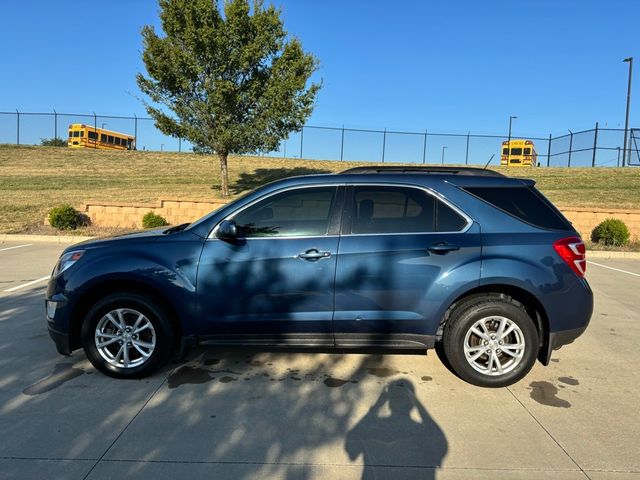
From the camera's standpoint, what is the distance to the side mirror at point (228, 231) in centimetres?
381

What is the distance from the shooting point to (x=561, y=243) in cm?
390

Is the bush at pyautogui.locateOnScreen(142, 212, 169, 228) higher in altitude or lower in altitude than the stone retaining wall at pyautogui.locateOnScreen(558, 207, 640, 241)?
lower

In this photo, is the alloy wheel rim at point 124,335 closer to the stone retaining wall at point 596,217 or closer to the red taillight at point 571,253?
the red taillight at point 571,253

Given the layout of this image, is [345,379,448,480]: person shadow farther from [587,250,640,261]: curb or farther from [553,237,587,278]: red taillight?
[587,250,640,261]: curb

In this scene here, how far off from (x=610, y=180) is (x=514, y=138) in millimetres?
13743

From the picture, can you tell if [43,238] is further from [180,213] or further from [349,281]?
[349,281]

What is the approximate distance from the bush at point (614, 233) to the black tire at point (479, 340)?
11.0 metres

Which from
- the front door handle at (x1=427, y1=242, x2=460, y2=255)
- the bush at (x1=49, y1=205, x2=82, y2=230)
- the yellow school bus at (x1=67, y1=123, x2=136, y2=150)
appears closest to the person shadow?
the front door handle at (x1=427, y1=242, x2=460, y2=255)

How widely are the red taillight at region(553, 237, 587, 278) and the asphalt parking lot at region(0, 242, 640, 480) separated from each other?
1030 mm

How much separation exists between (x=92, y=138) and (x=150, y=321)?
38.8 m

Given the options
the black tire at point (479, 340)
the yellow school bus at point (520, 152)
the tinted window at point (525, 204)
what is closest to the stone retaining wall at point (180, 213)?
the tinted window at point (525, 204)

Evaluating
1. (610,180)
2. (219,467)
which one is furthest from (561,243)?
(610,180)

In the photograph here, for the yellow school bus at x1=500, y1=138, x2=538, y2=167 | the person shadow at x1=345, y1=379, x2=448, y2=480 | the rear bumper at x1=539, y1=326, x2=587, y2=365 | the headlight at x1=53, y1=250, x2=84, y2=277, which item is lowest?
the person shadow at x1=345, y1=379, x2=448, y2=480

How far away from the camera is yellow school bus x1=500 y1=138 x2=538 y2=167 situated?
34375 mm
